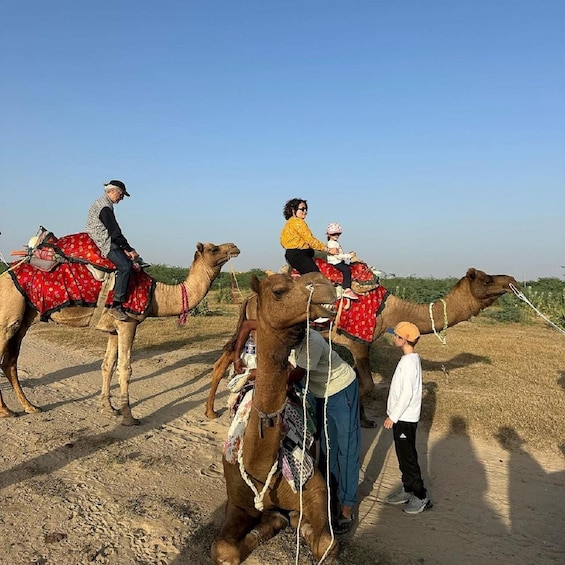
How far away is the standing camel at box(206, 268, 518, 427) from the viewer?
729 centimetres

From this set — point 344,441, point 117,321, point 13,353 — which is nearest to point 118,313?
point 117,321

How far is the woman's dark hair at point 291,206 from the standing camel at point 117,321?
1009mm

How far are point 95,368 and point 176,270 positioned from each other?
137 ft

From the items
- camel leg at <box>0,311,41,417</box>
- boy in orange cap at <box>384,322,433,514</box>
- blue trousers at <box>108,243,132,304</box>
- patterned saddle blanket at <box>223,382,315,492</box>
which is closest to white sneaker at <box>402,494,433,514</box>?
boy in orange cap at <box>384,322,433,514</box>

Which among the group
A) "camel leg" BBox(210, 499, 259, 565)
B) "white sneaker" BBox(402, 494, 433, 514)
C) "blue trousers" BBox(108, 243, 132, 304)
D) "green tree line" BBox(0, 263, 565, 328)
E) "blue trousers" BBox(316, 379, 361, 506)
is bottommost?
"green tree line" BBox(0, 263, 565, 328)

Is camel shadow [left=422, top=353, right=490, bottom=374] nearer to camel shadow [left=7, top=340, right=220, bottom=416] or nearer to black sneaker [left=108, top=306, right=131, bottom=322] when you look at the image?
camel shadow [left=7, top=340, right=220, bottom=416]

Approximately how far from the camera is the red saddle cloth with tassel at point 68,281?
279 inches

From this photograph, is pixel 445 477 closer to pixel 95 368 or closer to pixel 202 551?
pixel 202 551

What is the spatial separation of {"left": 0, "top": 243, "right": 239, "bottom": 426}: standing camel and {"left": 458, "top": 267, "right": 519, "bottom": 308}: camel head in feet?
11.8

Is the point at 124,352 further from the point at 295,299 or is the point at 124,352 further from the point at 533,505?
the point at 533,505

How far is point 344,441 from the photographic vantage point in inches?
180

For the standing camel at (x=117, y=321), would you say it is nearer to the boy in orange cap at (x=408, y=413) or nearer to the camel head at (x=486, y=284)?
the camel head at (x=486, y=284)

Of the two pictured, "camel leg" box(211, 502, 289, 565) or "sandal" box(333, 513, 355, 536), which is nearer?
"camel leg" box(211, 502, 289, 565)

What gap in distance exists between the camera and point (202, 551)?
3961mm
